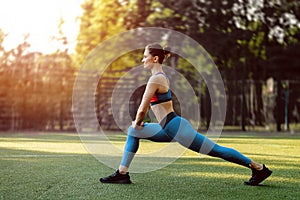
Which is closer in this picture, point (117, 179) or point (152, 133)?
point (152, 133)

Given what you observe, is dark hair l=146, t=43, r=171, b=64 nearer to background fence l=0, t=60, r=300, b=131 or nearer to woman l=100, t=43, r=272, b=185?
woman l=100, t=43, r=272, b=185

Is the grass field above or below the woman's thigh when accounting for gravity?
below

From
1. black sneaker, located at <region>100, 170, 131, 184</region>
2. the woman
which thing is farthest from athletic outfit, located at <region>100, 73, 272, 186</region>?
black sneaker, located at <region>100, 170, 131, 184</region>

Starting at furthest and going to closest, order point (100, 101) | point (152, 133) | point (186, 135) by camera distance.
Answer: point (100, 101), point (152, 133), point (186, 135)

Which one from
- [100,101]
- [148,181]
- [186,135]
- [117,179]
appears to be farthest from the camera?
[100,101]

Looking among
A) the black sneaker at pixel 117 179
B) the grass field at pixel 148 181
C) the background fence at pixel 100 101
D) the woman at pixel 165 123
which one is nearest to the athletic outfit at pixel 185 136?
the woman at pixel 165 123

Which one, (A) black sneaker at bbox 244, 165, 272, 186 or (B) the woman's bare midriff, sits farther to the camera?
(A) black sneaker at bbox 244, 165, 272, 186

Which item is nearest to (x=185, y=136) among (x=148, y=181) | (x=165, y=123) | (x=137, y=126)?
(x=165, y=123)

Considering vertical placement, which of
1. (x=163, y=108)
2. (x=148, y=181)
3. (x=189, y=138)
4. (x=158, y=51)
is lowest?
(x=148, y=181)

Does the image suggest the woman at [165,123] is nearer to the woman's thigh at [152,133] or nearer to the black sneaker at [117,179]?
the woman's thigh at [152,133]

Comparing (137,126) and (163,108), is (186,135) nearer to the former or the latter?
(163,108)

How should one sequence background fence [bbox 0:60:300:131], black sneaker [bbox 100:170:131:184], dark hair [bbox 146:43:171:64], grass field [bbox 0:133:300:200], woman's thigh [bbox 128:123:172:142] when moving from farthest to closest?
background fence [bbox 0:60:300:131]
black sneaker [bbox 100:170:131:184]
woman's thigh [bbox 128:123:172:142]
dark hair [bbox 146:43:171:64]
grass field [bbox 0:133:300:200]

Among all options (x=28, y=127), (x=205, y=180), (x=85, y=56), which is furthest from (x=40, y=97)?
(x=205, y=180)

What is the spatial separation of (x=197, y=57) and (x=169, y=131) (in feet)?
49.5
